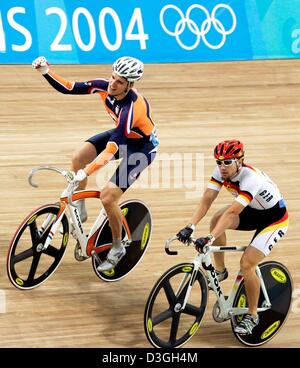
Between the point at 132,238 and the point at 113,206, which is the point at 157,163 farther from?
the point at 113,206

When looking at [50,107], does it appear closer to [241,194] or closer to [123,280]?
[123,280]

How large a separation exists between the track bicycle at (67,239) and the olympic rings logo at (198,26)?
5.99 meters

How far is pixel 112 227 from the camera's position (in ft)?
23.7

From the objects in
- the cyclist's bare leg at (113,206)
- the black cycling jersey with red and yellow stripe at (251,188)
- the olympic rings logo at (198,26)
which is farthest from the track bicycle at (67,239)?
the olympic rings logo at (198,26)

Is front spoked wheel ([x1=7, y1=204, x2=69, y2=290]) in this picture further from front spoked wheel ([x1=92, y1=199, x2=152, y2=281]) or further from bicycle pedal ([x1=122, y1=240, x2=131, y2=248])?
bicycle pedal ([x1=122, y1=240, x2=131, y2=248])

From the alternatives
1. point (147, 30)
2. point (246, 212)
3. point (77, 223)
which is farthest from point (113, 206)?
point (147, 30)

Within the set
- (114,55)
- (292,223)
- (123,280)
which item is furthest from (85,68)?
(123,280)

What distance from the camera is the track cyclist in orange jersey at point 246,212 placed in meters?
6.14

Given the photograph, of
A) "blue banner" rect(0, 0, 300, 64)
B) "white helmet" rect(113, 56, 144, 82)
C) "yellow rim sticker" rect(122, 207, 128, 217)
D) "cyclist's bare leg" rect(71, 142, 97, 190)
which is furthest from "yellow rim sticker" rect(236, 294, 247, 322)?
"blue banner" rect(0, 0, 300, 64)

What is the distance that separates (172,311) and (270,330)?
831mm

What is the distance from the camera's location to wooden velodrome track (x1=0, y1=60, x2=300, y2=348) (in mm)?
6719

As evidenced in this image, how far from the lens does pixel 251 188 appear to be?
618cm

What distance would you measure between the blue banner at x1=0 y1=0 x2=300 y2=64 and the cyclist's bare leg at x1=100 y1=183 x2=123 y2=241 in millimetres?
5992

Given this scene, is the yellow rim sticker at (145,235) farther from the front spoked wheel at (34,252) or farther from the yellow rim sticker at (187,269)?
the yellow rim sticker at (187,269)
